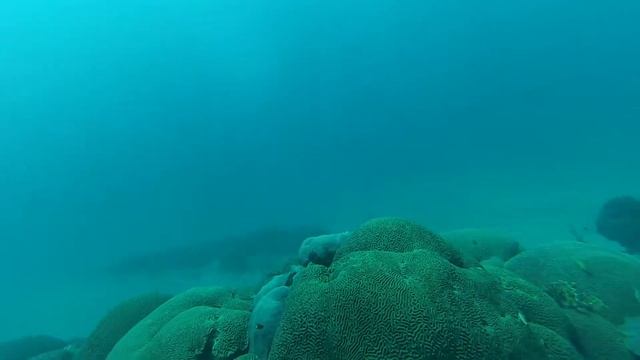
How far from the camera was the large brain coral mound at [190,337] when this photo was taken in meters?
5.71

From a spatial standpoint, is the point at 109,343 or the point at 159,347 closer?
the point at 159,347

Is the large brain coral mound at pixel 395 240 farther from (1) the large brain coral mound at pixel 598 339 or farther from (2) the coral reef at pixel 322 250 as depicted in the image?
(1) the large brain coral mound at pixel 598 339

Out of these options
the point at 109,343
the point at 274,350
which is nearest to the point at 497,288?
the point at 274,350

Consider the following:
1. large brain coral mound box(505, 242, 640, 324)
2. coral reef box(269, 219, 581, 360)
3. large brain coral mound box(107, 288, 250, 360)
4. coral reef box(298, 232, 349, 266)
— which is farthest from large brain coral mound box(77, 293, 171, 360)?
large brain coral mound box(505, 242, 640, 324)

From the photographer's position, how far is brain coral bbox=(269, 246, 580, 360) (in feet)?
13.4

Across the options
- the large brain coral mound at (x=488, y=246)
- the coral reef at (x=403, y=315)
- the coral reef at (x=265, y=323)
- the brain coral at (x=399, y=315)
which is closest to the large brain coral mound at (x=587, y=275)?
the large brain coral mound at (x=488, y=246)

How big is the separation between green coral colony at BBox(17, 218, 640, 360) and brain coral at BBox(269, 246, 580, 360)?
0.01 m

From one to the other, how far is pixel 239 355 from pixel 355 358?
Answer: 2.28 m

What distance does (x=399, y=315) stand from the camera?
13.9 feet

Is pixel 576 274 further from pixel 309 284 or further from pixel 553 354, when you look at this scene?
pixel 309 284

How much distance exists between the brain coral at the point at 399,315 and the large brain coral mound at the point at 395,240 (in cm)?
57

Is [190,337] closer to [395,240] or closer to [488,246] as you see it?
[395,240]

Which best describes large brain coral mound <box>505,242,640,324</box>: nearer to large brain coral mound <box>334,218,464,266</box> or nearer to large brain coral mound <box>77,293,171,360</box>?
large brain coral mound <box>334,218,464,266</box>

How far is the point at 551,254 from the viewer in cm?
937
